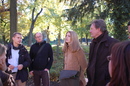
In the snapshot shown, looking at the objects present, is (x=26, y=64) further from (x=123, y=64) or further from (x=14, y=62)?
(x=123, y=64)

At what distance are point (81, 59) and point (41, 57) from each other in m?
1.34

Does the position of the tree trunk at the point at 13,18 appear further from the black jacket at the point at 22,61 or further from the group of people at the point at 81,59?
the black jacket at the point at 22,61

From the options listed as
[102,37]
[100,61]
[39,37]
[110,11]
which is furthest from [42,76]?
[110,11]

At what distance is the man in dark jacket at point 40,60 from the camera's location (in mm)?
4332

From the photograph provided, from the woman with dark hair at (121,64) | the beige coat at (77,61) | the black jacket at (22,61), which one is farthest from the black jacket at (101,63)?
the black jacket at (22,61)

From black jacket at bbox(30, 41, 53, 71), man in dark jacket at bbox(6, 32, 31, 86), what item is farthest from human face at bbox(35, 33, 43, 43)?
man in dark jacket at bbox(6, 32, 31, 86)

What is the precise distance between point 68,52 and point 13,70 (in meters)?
1.44

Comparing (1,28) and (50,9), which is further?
(50,9)

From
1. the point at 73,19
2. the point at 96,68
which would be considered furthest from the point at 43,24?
the point at 96,68

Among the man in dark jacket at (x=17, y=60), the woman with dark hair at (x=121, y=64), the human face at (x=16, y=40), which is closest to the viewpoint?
the woman with dark hair at (x=121, y=64)

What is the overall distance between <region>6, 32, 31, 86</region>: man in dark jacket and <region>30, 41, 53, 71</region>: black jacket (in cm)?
39

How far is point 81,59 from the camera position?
347 cm

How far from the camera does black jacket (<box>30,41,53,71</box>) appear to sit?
432cm

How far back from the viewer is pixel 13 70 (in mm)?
3814
